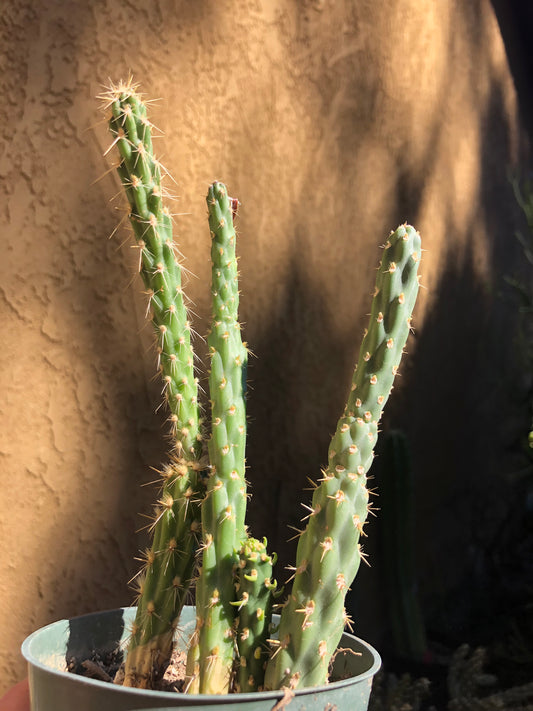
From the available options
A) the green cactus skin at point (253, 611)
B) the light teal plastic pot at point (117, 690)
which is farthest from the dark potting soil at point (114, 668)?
the green cactus skin at point (253, 611)

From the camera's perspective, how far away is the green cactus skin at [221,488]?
89 cm

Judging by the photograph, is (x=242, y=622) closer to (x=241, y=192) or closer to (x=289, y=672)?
(x=289, y=672)

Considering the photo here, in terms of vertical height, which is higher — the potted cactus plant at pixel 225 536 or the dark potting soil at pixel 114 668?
the potted cactus plant at pixel 225 536

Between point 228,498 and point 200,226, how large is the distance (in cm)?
71

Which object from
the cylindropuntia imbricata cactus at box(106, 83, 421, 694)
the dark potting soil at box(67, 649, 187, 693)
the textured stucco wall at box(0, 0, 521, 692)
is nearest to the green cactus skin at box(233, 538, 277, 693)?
the cylindropuntia imbricata cactus at box(106, 83, 421, 694)

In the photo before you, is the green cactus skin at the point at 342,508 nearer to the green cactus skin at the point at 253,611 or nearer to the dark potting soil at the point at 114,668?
the green cactus skin at the point at 253,611

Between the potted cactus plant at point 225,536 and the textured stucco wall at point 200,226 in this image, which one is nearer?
the potted cactus plant at point 225,536

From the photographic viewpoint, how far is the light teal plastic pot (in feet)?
2.47

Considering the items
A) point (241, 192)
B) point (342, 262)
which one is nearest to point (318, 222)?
point (342, 262)

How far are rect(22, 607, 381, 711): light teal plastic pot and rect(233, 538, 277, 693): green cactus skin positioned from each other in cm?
10

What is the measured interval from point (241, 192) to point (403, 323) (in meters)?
0.81

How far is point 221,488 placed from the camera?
2.95 ft

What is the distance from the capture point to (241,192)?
1610mm

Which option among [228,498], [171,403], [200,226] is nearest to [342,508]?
[228,498]
